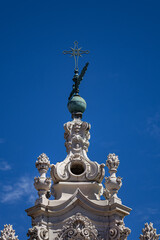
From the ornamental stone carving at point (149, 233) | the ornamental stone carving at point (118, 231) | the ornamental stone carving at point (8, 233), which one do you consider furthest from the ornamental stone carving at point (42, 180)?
the ornamental stone carving at point (149, 233)

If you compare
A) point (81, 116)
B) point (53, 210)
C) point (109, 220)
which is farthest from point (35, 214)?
point (81, 116)

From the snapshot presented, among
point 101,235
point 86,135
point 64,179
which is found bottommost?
point 101,235

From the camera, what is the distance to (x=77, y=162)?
143 ft

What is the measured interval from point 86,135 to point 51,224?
5.63 metres

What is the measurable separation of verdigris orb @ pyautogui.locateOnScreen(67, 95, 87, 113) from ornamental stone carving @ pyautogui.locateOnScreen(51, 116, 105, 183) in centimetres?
87

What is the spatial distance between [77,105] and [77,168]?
12.7 ft

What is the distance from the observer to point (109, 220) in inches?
1642

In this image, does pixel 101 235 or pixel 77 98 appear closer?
pixel 101 235

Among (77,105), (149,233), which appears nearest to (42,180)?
(77,105)

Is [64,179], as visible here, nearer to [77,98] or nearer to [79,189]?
[79,189]

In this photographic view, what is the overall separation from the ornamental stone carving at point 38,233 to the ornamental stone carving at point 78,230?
2.04 feet

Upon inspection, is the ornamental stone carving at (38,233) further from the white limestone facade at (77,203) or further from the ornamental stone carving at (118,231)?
the ornamental stone carving at (118,231)

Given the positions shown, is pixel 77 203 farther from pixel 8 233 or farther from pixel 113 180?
pixel 8 233

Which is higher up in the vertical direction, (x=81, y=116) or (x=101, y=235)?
(x=81, y=116)
